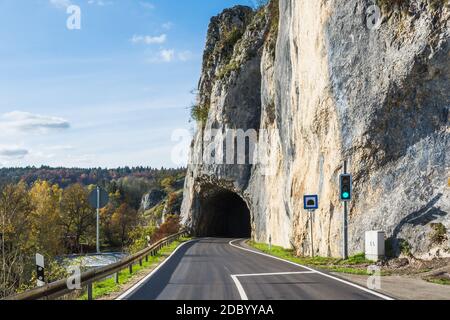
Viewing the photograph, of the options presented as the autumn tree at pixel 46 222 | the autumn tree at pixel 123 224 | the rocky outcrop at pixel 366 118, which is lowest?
the autumn tree at pixel 123 224

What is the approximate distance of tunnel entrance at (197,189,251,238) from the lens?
213 feet

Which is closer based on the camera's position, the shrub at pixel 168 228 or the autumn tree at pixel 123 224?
the shrub at pixel 168 228

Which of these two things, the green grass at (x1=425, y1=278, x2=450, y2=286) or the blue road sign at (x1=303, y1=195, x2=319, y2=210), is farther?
the blue road sign at (x1=303, y1=195, x2=319, y2=210)

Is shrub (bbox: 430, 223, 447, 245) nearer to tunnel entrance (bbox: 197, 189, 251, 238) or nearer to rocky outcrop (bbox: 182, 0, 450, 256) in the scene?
rocky outcrop (bbox: 182, 0, 450, 256)

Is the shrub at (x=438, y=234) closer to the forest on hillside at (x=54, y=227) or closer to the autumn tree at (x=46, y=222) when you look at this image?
the forest on hillside at (x=54, y=227)

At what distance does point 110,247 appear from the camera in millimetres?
81562

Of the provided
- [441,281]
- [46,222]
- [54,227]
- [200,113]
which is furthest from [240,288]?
[200,113]

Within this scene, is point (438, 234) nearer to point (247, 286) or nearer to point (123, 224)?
point (247, 286)

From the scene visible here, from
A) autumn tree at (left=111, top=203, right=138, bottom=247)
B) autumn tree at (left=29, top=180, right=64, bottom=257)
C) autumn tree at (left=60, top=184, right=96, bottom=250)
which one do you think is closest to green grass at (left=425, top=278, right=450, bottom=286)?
autumn tree at (left=29, top=180, right=64, bottom=257)

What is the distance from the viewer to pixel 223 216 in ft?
250

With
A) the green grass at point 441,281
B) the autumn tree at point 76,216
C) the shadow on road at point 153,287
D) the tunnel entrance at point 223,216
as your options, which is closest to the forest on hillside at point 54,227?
the autumn tree at point 76,216

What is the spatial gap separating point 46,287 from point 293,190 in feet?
81.5

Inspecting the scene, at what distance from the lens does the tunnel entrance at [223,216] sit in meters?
65.1
